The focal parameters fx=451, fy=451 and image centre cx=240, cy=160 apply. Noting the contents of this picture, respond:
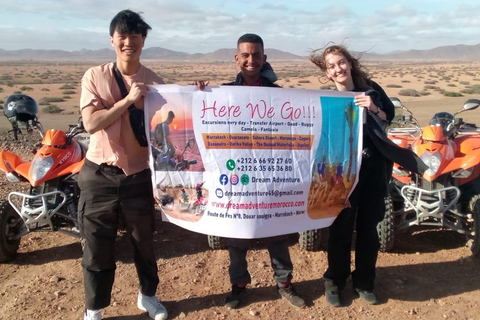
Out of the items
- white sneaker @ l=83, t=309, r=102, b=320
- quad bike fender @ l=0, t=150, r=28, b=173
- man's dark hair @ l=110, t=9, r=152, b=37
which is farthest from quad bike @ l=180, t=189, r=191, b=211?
quad bike fender @ l=0, t=150, r=28, b=173

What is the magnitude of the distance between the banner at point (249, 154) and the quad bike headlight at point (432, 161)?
144 centimetres

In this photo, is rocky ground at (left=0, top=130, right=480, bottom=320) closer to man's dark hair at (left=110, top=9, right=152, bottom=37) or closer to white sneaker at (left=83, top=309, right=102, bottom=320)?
white sneaker at (left=83, top=309, right=102, bottom=320)

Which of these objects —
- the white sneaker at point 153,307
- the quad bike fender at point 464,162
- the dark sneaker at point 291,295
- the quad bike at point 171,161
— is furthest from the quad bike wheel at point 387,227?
the white sneaker at point 153,307

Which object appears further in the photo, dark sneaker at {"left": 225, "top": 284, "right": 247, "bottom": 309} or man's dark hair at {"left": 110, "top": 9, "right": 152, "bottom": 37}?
dark sneaker at {"left": 225, "top": 284, "right": 247, "bottom": 309}

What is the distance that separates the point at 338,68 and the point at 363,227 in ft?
4.43

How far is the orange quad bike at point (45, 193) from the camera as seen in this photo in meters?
4.58

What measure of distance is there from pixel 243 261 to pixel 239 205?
0.61 meters

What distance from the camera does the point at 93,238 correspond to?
345cm

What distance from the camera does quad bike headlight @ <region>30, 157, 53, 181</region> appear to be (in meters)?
4.67

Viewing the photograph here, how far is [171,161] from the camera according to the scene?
11.5 feet

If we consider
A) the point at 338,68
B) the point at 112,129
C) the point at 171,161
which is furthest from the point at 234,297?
the point at 338,68

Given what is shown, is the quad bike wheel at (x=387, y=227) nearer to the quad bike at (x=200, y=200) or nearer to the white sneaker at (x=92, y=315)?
the quad bike at (x=200, y=200)

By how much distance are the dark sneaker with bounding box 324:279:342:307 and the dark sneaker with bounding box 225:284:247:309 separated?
74 cm

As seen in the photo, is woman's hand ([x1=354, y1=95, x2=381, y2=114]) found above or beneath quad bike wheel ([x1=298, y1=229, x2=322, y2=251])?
above
